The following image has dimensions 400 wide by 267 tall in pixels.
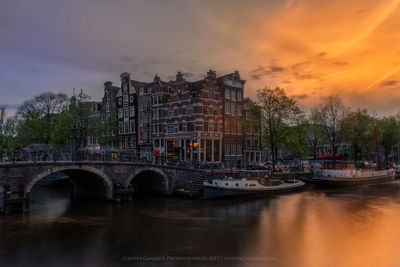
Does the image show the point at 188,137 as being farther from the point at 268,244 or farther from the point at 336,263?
the point at 336,263

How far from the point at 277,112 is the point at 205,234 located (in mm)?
30714

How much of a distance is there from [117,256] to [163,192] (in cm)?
2217

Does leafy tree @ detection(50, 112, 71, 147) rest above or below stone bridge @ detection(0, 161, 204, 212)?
above

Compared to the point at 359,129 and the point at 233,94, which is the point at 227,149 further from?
the point at 359,129

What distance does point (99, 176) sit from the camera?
3234cm

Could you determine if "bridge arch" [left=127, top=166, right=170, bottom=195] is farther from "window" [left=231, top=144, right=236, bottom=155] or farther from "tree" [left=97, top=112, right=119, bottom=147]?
"window" [left=231, top=144, right=236, bottom=155]

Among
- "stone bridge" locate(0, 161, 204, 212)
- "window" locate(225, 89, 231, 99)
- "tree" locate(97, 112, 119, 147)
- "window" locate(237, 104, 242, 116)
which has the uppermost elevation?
"window" locate(225, 89, 231, 99)

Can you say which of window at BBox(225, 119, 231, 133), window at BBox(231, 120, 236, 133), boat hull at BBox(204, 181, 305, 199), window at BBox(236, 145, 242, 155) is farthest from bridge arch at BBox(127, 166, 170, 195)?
window at BBox(236, 145, 242, 155)

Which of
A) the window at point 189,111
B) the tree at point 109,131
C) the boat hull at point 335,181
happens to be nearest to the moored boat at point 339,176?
the boat hull at point 335,181

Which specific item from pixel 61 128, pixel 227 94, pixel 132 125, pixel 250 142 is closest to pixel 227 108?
pixel 227 94

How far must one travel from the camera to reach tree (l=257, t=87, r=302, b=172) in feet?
155

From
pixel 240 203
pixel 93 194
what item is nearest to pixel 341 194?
pixel 240 203

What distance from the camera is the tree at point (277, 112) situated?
47.3 m

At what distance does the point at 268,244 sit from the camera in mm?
18922
